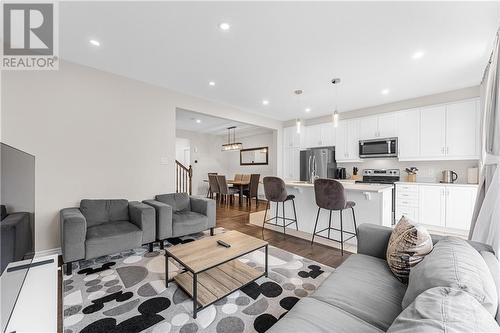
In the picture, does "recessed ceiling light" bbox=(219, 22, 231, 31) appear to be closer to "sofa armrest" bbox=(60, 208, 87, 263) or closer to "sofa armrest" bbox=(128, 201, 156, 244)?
"sofa armrest" bbox=(128, 201, 156, 244)

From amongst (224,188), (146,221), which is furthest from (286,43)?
(224,188)

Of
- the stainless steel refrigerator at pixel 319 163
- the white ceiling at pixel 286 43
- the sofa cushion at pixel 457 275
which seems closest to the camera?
the sofa cushion at pixel 457 275

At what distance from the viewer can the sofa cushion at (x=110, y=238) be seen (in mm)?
2330

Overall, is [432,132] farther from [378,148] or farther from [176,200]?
[176,200]

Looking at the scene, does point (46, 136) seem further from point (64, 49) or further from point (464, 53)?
point (464, 53)

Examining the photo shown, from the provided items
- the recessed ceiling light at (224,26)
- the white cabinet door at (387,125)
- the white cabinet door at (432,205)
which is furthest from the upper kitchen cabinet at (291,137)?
the recessed ceiling light at (224,26)

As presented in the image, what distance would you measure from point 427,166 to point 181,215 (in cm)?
500

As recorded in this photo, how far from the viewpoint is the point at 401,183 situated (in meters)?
4.24

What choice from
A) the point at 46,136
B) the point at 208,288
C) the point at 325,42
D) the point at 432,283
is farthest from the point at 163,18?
the point at 432,283

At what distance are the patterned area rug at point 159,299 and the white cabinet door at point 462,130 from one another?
3501 millimetres

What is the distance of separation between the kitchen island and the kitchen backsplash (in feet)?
5.84

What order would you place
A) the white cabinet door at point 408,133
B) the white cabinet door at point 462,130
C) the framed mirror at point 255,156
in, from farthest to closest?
the framed mirror at point 255,156, the white cabinet door at point 408,133, the white cabinet door at point 462,130

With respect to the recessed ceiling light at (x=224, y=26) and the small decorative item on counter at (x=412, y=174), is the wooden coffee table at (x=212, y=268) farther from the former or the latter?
the small decorative item on counter at (x=412, y=174)

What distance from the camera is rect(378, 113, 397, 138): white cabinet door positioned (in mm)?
4461
